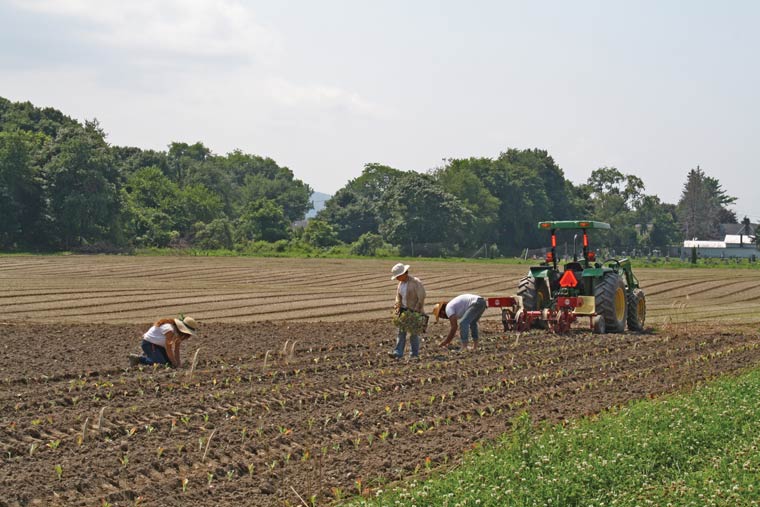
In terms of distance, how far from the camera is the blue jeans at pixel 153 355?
13.9m

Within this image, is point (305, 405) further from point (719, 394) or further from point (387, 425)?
point (719, 394)

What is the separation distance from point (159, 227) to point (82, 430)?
6260cm

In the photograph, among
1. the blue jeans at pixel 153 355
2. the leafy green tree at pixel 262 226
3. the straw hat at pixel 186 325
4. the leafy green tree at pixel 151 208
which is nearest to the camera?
the straw hat at pixel 186 325

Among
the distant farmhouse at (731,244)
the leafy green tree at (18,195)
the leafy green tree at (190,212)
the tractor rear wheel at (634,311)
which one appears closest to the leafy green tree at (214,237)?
the leafy green tree at (190,212)

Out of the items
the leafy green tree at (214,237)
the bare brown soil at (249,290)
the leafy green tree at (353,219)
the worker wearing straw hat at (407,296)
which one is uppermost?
the leafy green tree at (353,219)

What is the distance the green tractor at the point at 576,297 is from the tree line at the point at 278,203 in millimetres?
44961

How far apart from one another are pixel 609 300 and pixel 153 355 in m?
9.00

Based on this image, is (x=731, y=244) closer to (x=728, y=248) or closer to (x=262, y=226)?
(x=728, y=248)

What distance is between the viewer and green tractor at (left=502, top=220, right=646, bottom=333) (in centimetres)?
1859

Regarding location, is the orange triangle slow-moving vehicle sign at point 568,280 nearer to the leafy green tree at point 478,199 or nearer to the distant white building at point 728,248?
the leafy green tree at point 478,199

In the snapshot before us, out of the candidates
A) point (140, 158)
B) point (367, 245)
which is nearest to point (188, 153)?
point (140, 158)

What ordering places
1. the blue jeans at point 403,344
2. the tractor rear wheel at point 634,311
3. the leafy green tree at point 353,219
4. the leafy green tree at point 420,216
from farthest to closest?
the leafy green tree at point 353,219, the leafy green tree at point 420,216, the tractor rear wheel at point 634,311, the blue jeans at point 403,344

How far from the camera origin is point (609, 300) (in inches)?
731

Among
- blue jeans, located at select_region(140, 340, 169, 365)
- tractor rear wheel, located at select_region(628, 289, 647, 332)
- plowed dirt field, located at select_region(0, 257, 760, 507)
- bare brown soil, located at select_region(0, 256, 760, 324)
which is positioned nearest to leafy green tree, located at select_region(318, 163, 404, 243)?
bare brown soil, located at select_region(0, 256, 760, 324)
